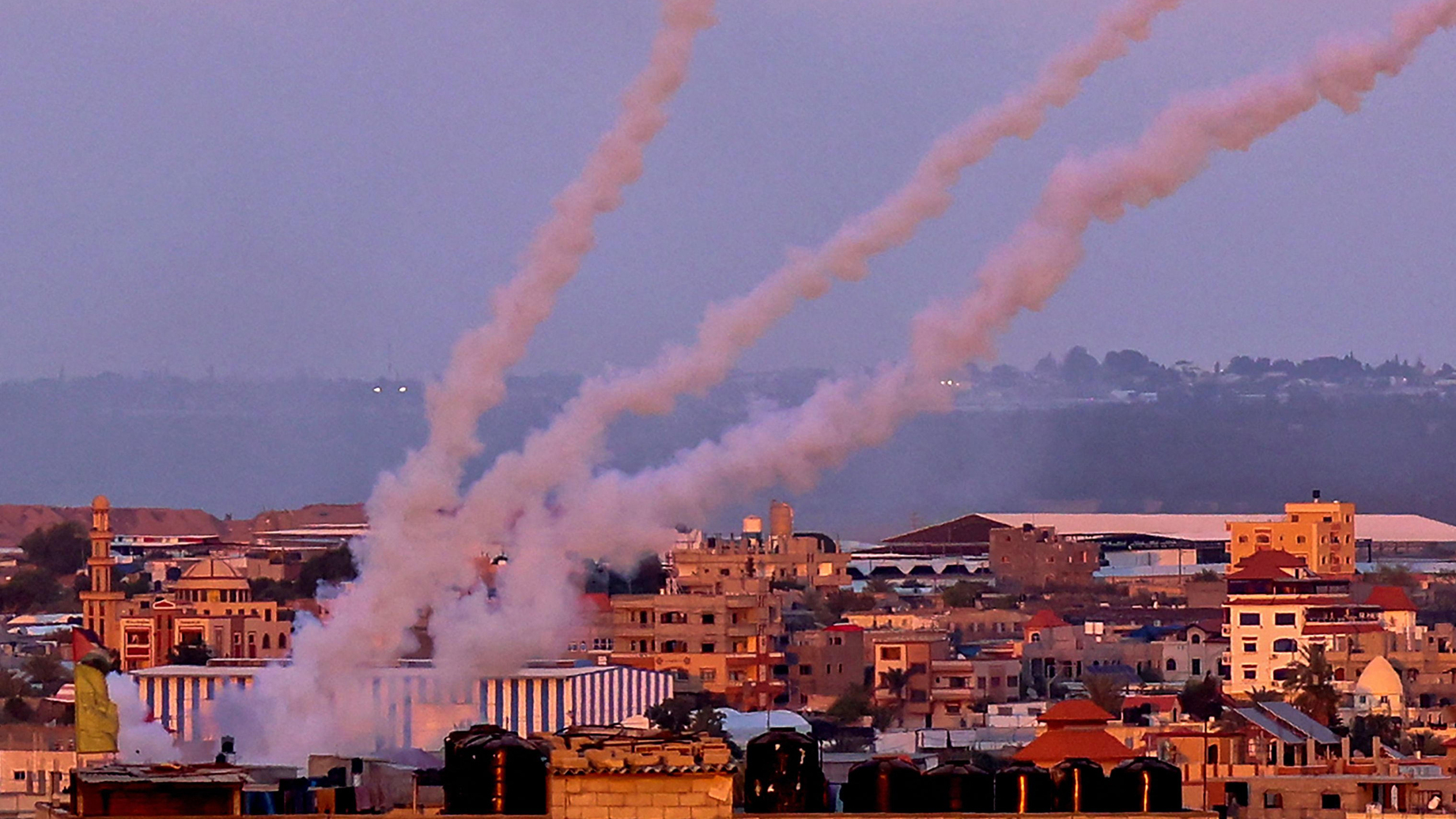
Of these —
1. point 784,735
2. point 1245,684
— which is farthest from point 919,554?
point 784,735

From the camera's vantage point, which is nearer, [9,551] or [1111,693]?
[1111,693]

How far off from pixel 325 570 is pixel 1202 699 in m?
36.4

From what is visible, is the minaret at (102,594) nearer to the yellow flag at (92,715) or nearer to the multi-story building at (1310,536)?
the multi-story building at (1310,536)

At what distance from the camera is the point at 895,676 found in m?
105

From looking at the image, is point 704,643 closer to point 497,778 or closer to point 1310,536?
point 1310,536

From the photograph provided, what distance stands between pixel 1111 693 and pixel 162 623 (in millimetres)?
21813

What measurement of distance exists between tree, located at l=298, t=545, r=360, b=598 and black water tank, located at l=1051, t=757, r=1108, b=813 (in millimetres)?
80249

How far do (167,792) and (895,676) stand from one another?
72.7m

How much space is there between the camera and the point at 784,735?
112ft

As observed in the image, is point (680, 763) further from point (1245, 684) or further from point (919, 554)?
point (919, 554)

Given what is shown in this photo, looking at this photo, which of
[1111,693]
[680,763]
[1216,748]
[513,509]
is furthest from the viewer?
[1111,693]

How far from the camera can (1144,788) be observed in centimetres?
3334

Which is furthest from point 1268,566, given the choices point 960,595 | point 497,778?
point 497,778

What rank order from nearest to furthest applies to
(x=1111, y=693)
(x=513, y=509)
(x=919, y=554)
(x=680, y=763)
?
1. (x=680, y=763)
2. (x=513, y=509)
3. (x=1111, y=693)
4. (x=919, y=554)
